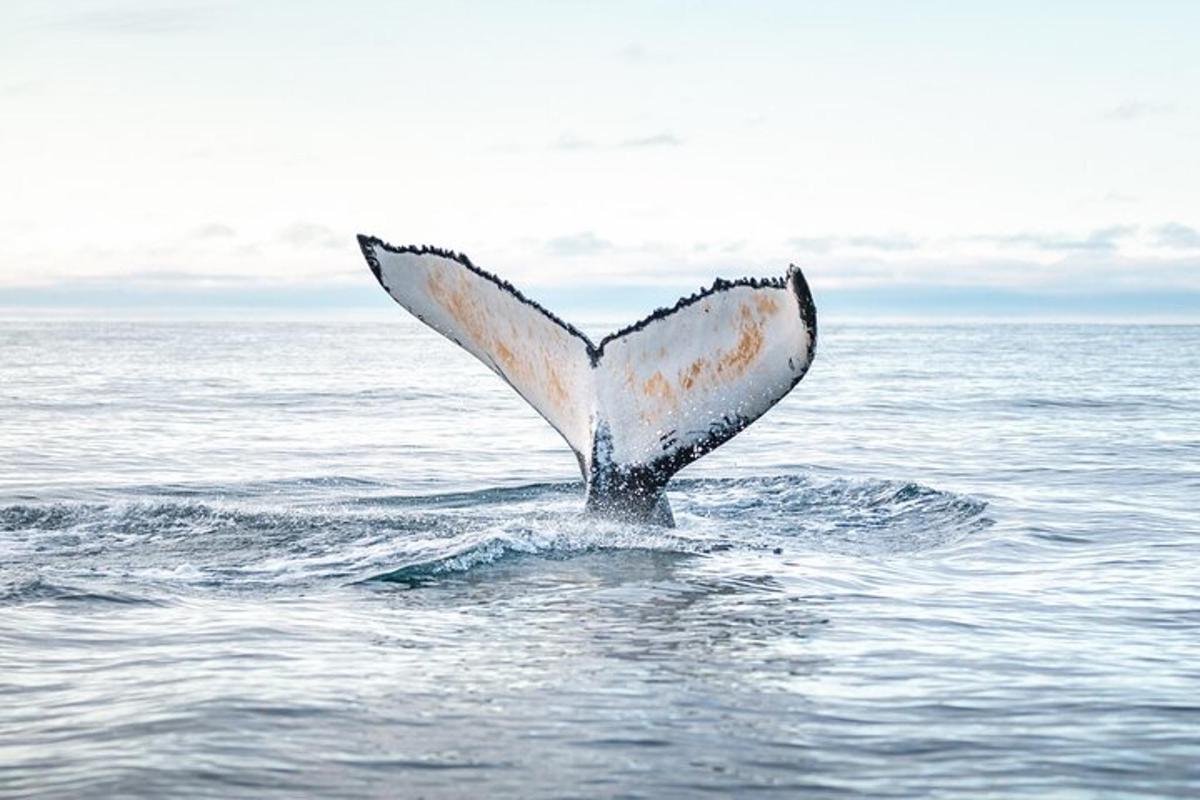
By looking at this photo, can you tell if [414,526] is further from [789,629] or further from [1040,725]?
[1040,725]

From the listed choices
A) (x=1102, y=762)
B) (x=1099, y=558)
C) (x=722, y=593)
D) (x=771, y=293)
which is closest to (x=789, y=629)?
(x=722, y=593)

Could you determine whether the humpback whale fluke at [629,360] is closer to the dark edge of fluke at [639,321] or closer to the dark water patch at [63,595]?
the dark edge of fluke at [639,321]

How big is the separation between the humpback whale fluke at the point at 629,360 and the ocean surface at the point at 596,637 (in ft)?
1.88

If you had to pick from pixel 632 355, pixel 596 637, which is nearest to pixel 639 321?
pixel 632 355

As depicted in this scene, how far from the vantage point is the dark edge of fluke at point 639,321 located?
7402 millimetres

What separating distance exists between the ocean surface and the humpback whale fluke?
1.88ft

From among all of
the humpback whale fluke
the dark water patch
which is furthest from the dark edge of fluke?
the dark water patch

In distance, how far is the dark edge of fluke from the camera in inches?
291

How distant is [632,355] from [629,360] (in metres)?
0.03

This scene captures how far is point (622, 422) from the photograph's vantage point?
28.8ft

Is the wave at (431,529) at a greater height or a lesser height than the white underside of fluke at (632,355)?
lesser

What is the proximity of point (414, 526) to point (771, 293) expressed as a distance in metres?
3.77

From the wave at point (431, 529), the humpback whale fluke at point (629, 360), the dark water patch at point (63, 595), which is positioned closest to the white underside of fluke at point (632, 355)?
the humpback whale fluke at point (629, 360)

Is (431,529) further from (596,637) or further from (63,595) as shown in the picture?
(596,637)
